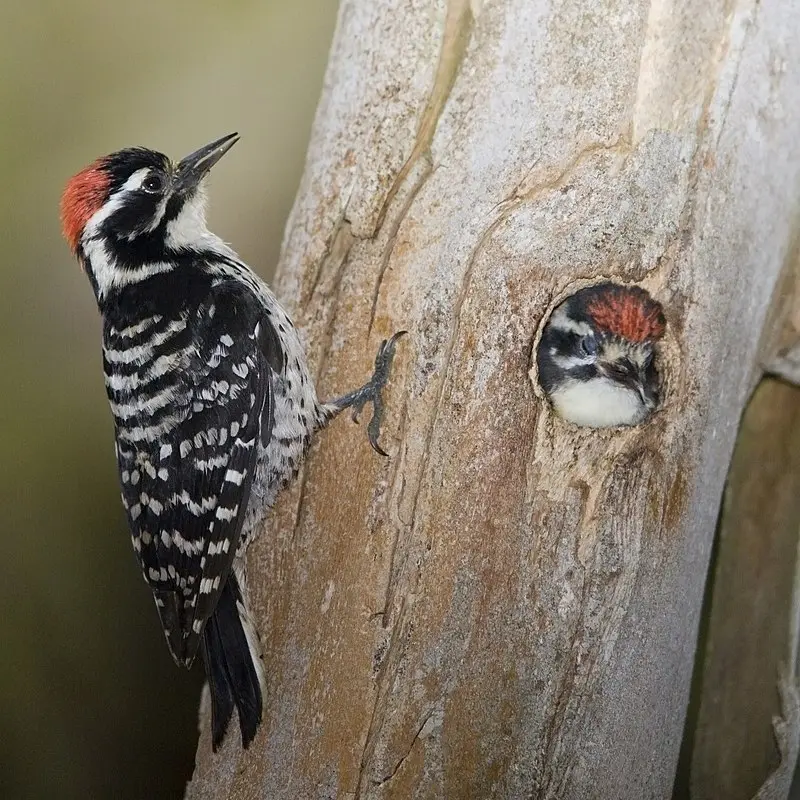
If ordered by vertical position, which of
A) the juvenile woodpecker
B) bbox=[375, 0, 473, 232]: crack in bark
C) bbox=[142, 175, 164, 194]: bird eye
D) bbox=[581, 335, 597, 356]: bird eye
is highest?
bbox=[375, 0, 473, 232]: crack in bark

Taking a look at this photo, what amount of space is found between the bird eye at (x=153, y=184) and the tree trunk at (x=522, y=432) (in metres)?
0.44

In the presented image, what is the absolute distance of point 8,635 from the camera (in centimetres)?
165

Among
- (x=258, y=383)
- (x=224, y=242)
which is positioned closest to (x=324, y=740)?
(x=258, y=383)

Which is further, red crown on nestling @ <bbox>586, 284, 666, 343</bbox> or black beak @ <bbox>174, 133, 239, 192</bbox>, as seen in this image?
black beak @ <bbox>174, 133, 239, 192</bbox>

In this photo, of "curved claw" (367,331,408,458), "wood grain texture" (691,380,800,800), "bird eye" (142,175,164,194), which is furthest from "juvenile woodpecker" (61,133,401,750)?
"wood grain texture" (691,380,800,800)

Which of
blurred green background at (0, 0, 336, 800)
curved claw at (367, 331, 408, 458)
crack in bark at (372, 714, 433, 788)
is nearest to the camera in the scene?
crack in bark at (372, 714, 433, 788)

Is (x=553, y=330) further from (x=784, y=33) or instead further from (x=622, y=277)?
(x=784, y=33)

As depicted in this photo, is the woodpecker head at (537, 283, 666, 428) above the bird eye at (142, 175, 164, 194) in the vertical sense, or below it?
below

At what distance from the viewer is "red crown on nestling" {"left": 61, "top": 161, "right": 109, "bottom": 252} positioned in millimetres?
1544

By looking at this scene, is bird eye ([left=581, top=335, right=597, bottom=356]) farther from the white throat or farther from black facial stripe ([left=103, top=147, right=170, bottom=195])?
black facial stripe ([left=103, top=147, right=170, bottom=195])

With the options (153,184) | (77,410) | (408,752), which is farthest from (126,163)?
(408,752)

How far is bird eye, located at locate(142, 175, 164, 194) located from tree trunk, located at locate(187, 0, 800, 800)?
0.44 m

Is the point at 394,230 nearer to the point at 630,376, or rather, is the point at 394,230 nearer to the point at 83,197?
the point at 630,376

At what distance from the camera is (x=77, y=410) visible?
181 cm
